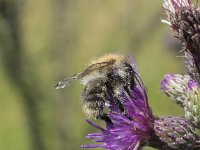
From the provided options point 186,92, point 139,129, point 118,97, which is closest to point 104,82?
point 118,97

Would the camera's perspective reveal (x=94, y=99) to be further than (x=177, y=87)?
No

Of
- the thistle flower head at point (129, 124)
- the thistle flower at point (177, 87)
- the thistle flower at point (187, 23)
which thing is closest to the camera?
the thistle flower at point (187, 23)

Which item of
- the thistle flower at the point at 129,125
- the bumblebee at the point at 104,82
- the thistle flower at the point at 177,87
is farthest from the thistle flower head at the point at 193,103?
the bumblebee at the point at 104,82

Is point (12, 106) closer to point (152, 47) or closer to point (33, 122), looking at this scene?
point (152, 47)

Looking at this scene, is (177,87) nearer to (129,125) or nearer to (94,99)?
(129,125)

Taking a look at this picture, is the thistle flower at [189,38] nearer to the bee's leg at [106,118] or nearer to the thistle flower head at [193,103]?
A: the thistle flower head at [193,103]

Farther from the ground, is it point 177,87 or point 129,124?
point 177,87

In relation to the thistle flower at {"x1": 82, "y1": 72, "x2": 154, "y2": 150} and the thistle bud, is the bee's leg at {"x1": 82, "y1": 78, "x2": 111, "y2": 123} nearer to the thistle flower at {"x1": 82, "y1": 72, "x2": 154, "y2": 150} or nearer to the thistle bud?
the thistle flower at {"x1": 82, "y1": 72, "x2": 154, "y2": 150}
